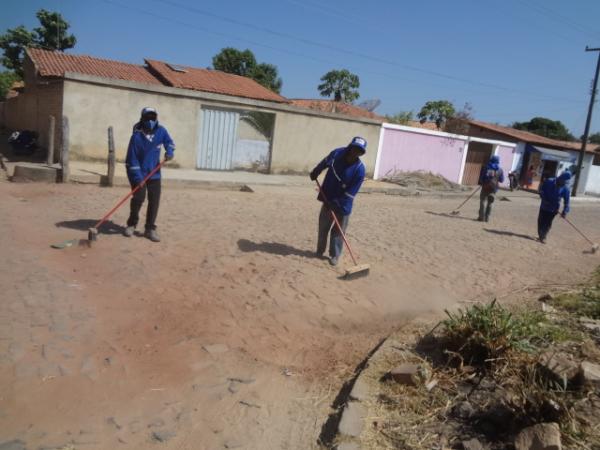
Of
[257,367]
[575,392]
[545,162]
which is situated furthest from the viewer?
[545,162]

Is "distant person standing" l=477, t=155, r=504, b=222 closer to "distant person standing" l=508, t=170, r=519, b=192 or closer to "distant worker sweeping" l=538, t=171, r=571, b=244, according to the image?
"distant worker sweeping" l=538, t=171, r=571, b=244

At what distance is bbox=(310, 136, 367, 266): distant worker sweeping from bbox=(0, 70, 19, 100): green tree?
3158cm

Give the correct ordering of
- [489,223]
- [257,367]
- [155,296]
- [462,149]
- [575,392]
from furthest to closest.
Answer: [462,149] → [489,223] → [155,296] → [257,367] → [575,392]

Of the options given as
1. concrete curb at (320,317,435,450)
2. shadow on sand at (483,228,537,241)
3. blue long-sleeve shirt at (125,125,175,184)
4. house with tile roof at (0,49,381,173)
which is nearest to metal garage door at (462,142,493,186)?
house with tile roof at (0,49,381,173)

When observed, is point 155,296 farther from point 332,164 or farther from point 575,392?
point 575,392

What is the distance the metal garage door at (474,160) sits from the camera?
24.6 m

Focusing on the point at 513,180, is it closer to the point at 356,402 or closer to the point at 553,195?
the point at 553,195

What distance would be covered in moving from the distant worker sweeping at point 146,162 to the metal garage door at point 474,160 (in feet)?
67.9

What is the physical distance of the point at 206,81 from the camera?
2103 centimetres

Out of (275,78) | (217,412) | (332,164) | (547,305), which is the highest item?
(275,78)

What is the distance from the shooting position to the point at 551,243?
34.2ft

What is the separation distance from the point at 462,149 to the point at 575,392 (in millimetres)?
22035

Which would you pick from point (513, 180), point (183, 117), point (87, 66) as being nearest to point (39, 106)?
point (87, 66)

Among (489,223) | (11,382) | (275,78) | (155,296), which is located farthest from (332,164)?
(275,78)
